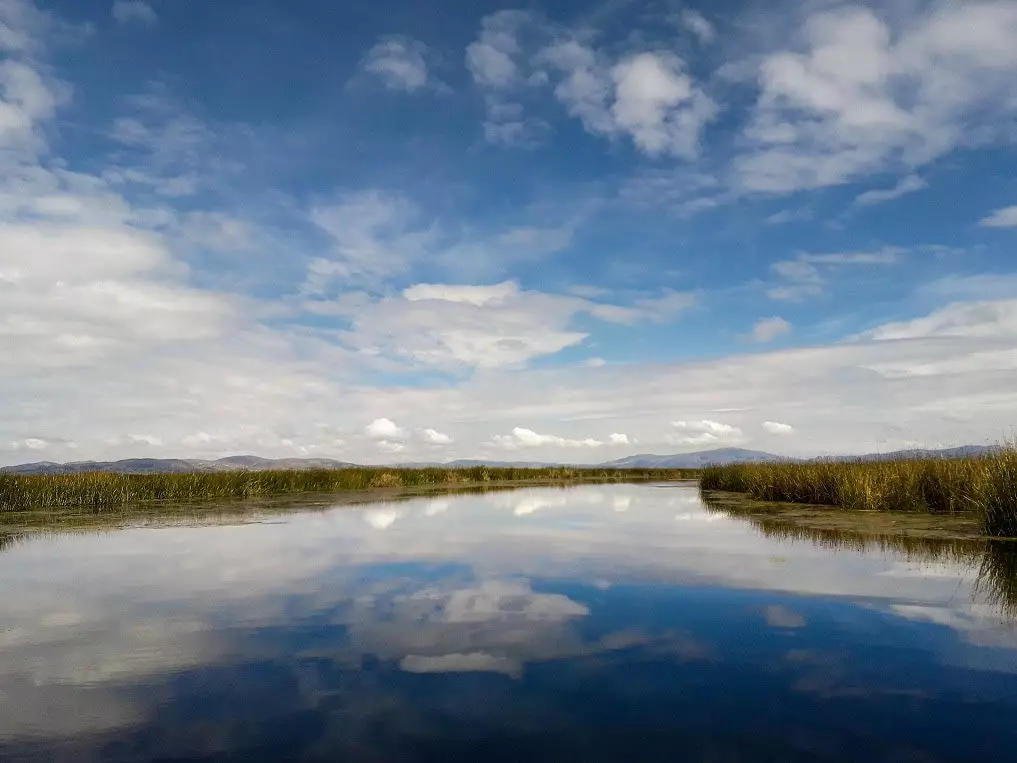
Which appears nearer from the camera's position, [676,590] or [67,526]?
[676,590]

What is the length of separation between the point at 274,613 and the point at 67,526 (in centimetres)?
1054

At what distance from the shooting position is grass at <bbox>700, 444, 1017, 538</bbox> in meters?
10.9

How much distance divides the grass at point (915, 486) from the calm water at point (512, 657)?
5.46 feet

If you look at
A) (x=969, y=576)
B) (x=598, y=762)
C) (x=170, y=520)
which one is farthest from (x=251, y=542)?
(x=969, y=576)

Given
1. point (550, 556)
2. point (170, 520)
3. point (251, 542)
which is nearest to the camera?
point (550, 556)

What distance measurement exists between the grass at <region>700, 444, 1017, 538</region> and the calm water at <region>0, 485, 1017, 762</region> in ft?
5.46

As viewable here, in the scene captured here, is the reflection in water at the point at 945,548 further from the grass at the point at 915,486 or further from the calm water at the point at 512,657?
the grass at the point at 915,486

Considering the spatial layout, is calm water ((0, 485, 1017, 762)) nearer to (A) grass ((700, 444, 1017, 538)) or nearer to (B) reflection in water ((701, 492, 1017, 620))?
(B) reflection in water ((701, 492, 1017, 620))

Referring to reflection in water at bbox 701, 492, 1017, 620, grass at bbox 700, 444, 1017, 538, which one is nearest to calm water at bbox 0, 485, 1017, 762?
reflection in water at bbox 701, 492, 1017, 620

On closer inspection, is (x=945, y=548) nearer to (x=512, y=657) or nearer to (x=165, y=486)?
(x=512, y=657)

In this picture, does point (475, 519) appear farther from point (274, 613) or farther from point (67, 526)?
point (274, 613)

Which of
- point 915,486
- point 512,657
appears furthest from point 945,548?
point 512,657

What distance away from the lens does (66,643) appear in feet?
18.5

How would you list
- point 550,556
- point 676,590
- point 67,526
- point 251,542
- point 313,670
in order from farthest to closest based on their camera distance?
point 67,526, point 251,542, point 550,556, point 676,590, point 313,670
